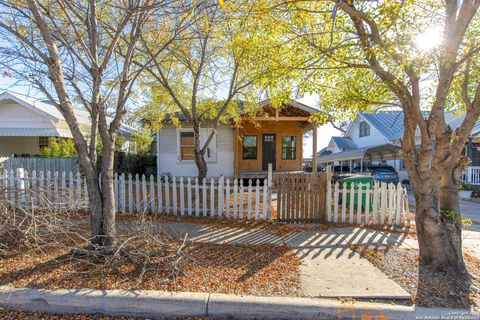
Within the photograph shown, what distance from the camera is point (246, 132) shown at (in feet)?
45.8

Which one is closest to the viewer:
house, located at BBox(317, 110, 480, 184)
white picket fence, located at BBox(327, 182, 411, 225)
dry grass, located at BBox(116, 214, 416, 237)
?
dry grass, located at BBox(116, 214, 416, 237)

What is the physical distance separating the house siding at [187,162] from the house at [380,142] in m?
9.62

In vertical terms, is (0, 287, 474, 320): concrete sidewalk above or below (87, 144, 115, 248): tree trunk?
below

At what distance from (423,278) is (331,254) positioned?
1.26 meters

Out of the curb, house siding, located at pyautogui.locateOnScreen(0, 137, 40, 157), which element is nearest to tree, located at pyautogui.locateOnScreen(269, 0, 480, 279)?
the curb

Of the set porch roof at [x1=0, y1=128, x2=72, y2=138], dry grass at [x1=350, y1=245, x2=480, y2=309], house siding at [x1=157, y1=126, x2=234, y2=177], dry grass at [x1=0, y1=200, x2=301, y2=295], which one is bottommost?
dry grass at [x1=350, y1=245, x2=480, y2=309]

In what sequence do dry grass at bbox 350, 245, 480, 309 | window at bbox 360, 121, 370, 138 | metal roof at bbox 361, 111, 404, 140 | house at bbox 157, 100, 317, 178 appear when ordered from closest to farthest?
dry grass at bbox 350, 245, 480, 309 < house at bbox 157, 100, 317, 178 < metal roof at bbox 361, 111, 404, 140 < window at bbox 360, 121, 370, 138

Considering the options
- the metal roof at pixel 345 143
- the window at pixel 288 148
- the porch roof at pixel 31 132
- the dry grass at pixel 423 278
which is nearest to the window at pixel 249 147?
the window at pixel 288 148

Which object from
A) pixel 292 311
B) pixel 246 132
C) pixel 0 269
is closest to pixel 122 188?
pixel 0 269

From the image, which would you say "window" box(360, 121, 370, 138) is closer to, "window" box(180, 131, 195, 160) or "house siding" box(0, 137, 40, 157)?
"window" box(180, 131, 195, 160)

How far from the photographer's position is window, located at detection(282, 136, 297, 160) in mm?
14156

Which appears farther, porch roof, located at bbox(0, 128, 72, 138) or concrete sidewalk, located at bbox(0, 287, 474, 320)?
porch roof, located at bbox(0, 128, 72, 138)

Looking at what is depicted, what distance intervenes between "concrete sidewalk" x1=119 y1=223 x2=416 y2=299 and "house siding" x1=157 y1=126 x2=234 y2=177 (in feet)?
23.8

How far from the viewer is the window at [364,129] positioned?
2489 centimetres
